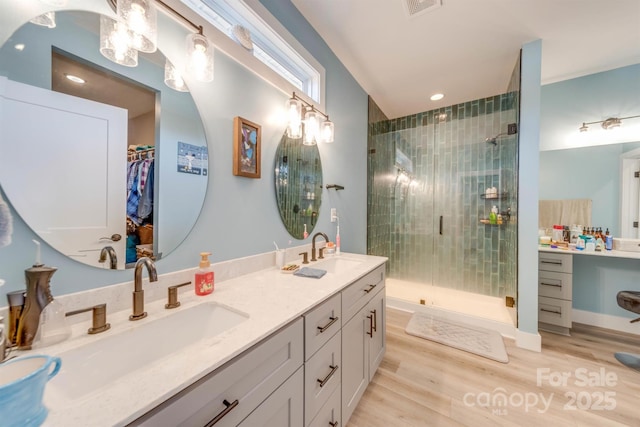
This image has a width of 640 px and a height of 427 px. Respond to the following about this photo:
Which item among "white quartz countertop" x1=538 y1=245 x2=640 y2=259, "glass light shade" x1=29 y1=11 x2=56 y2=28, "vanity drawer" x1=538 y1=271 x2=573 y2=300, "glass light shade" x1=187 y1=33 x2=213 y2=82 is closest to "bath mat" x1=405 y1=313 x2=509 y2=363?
Result: "vanity drawer" x1=538 y1=271 x2=573 y2=300

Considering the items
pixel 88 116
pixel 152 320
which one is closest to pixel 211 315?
pixel 152 320

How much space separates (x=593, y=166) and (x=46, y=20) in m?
4.08

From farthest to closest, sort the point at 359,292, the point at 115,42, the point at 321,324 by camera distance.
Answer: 1. the point at 359,292
2. the point at 321,324
3. the point at 115,42

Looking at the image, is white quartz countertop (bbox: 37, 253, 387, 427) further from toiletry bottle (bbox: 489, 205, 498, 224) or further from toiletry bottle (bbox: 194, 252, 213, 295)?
toiletry bottle (bbox: 489, 205, 498, 224)

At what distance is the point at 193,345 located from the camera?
33.2 inches

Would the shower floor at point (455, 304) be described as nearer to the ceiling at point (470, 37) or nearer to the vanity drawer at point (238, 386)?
the vanity drawer at point (238, 386)

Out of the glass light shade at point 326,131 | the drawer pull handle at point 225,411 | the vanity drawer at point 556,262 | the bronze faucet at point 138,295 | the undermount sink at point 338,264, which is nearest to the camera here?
the drawer pull handle at point 225,411

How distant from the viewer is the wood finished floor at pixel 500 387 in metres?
1.36

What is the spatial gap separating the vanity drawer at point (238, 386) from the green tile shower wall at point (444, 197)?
241cm

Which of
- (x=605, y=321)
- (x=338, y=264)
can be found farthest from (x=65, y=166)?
(x=605, y=321)

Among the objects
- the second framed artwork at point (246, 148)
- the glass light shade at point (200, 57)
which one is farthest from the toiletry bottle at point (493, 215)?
the glass light shade at point (200, 57)

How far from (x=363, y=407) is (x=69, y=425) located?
154 cm

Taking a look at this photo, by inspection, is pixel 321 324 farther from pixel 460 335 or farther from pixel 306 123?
pixel 460 335

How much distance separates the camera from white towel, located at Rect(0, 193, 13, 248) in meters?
0.61
